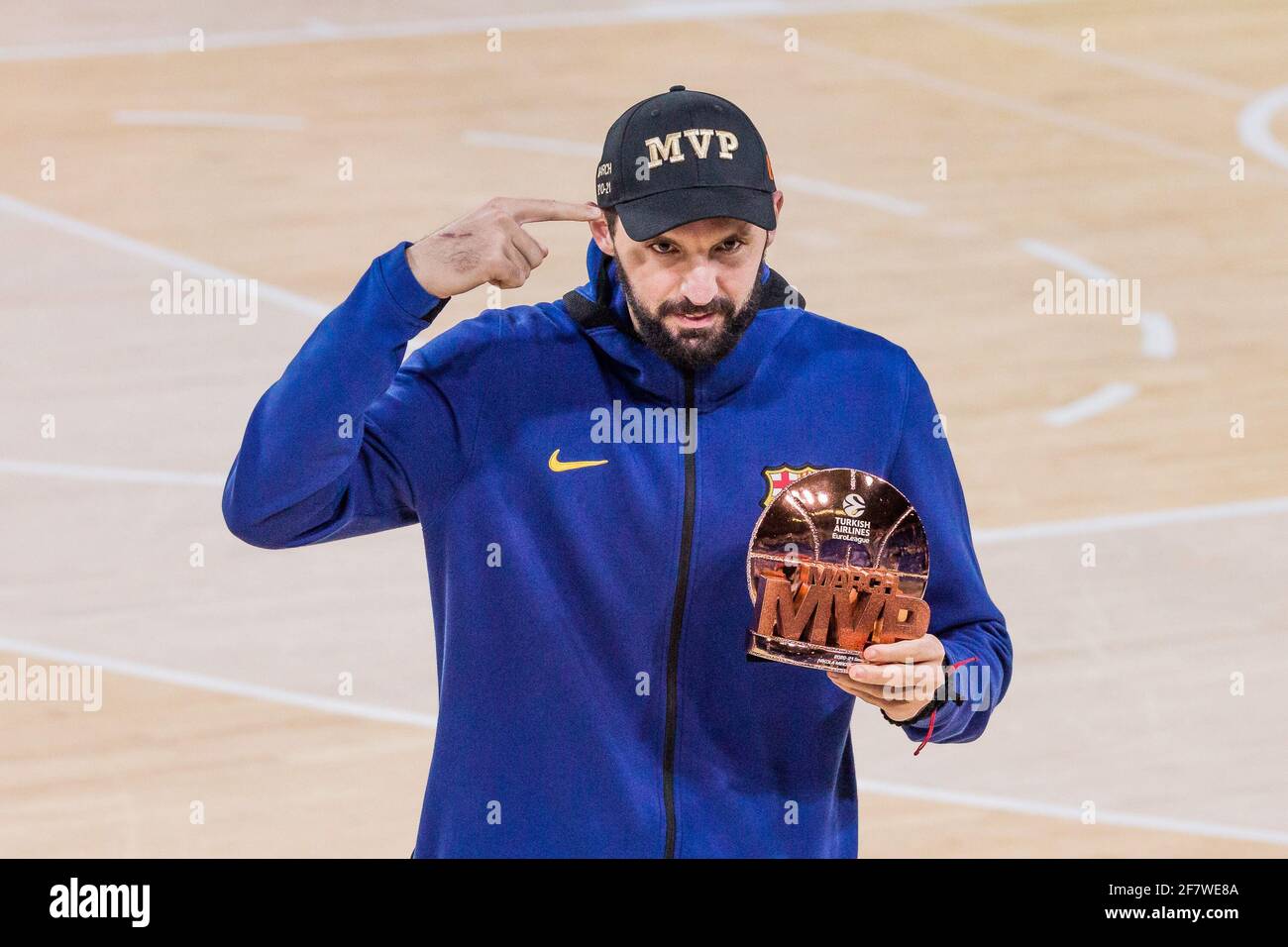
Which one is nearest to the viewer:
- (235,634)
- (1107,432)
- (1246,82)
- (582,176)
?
(235,634)

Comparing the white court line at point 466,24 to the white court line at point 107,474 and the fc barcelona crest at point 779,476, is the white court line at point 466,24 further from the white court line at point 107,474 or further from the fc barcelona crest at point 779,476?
the fc barcelona crest at point 779,476

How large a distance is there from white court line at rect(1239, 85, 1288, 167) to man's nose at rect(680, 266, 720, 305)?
306 inches

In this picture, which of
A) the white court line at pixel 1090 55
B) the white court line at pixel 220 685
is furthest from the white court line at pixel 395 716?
the white court line at pixel 1090 55

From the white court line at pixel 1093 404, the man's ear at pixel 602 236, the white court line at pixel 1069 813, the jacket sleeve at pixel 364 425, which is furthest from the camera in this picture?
the white court line at pixel 1093 404

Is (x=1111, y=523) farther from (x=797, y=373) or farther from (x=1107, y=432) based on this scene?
(x=797, y=373)

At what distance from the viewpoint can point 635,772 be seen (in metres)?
3.15

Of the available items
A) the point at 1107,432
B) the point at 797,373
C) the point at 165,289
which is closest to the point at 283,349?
the point at 165,289

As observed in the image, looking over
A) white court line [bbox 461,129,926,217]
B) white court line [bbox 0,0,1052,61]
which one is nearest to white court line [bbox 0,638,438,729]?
white court line [bbox 461,129,926,217]

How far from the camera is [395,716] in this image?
6.35 m

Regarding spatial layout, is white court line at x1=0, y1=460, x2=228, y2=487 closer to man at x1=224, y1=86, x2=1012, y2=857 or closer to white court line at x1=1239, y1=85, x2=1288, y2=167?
man at x1=224, y1=86, x2=1012, y2=857

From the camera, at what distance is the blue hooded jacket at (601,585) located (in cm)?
314

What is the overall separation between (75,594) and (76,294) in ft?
7.28

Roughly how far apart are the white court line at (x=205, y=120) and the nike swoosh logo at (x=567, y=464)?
24.1 ft

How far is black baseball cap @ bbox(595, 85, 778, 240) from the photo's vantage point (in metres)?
3.11
